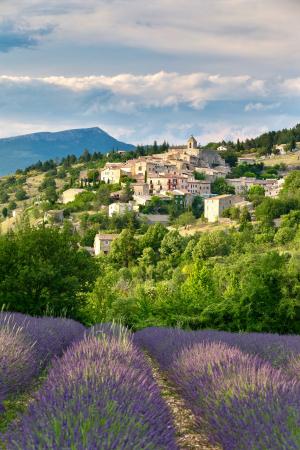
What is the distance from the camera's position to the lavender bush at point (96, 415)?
8.46 ft

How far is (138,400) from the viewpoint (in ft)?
Result: 11.7

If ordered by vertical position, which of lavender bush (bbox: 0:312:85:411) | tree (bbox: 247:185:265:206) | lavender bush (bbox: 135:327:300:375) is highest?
lavender bush (bbox: 0:312:85:411)

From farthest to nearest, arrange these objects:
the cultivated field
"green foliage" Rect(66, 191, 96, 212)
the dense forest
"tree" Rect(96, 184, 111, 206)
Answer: the cultivated field, "tree" Rect(96, 184, 111, 206), "green foliage" Rect(66, 191, 96, 212), the dense forest

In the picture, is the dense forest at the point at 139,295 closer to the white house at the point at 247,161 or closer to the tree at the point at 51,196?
the tree at the point at 51,196

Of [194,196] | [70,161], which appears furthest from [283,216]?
[70,161]

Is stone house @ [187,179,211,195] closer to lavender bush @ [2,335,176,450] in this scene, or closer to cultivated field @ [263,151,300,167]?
cultivated field @ [263,151,300,167]

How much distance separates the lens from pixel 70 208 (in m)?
82.9

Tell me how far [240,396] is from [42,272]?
33.3 ft

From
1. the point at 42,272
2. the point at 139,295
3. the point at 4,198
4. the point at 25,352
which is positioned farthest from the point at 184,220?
the point at 25,352

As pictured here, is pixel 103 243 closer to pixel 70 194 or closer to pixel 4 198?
pixel 70 194

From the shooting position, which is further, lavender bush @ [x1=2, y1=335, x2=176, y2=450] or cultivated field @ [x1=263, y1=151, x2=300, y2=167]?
cultivated field @ [x1=263, y1=151, x2=300, y2=167]

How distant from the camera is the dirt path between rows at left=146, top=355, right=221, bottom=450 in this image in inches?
165

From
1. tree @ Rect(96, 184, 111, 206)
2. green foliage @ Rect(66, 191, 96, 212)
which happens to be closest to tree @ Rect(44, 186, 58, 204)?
green foliage @ Rect(66, 191, 96, 212)

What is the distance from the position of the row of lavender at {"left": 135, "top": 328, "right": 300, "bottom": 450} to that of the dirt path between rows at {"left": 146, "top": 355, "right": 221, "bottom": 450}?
0.42 ft
